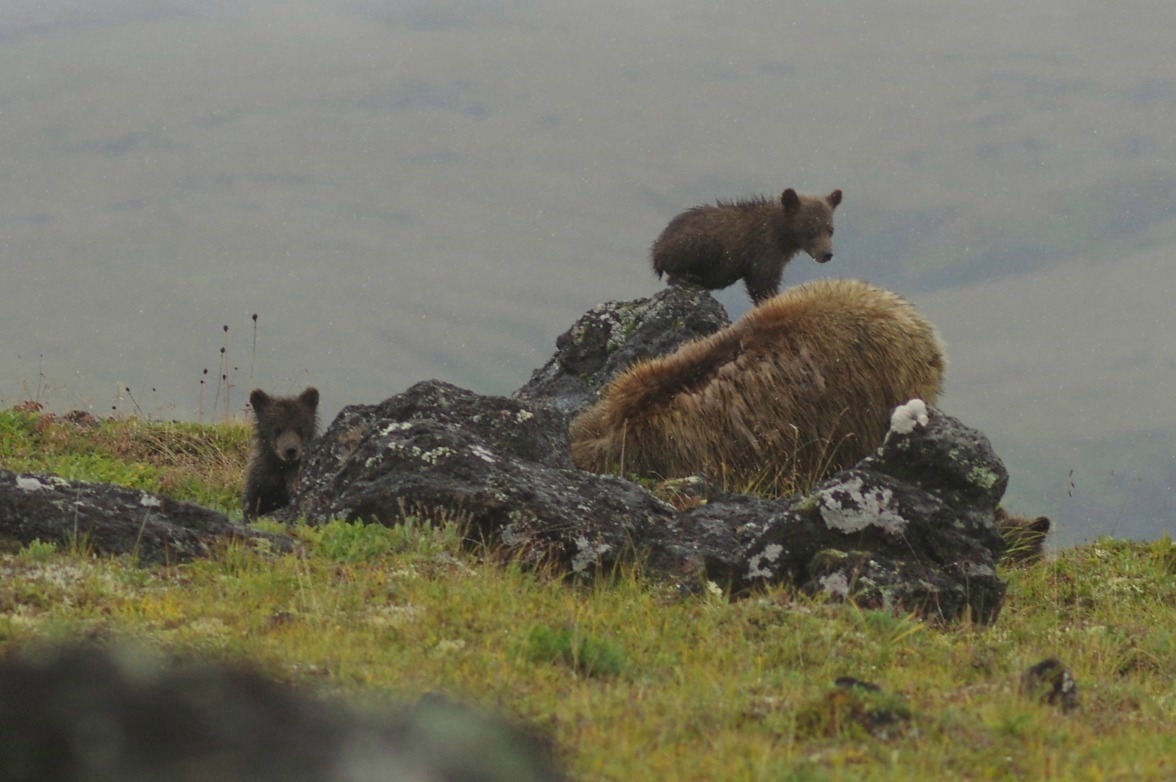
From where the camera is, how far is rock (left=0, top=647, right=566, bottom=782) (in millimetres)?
2734

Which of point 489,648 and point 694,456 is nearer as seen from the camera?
point 489,648

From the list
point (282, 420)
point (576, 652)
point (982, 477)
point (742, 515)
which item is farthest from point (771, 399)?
point (576, 652)

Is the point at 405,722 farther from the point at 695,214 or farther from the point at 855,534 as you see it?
the point at 695,214

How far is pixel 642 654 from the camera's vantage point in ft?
19.8

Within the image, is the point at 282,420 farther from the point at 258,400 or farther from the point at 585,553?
the point at 585,553

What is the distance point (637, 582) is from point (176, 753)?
5.42 metres

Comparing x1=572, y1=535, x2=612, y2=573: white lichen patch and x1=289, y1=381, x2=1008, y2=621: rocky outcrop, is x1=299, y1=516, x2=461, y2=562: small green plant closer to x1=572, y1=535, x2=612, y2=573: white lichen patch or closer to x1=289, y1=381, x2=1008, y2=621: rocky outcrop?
x1=289, y1=381, x2=1008, y2=621: rocky outcrop

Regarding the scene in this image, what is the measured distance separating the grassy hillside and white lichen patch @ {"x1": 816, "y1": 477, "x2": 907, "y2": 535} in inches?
33.6

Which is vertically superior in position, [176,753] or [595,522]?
[176,753]

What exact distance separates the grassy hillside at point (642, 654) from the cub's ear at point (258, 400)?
→ 494 centimetres

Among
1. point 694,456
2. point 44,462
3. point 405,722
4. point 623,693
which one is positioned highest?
point 405,722

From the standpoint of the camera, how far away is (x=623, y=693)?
5.07m

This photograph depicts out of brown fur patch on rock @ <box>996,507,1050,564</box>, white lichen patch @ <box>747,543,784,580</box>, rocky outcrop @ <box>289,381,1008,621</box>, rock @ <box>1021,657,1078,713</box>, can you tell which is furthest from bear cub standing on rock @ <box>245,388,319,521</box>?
rock @ <box>1021,657,1078,713</box>

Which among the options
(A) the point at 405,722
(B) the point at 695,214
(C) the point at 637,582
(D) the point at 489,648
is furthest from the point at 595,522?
(B) the point at 695,214
